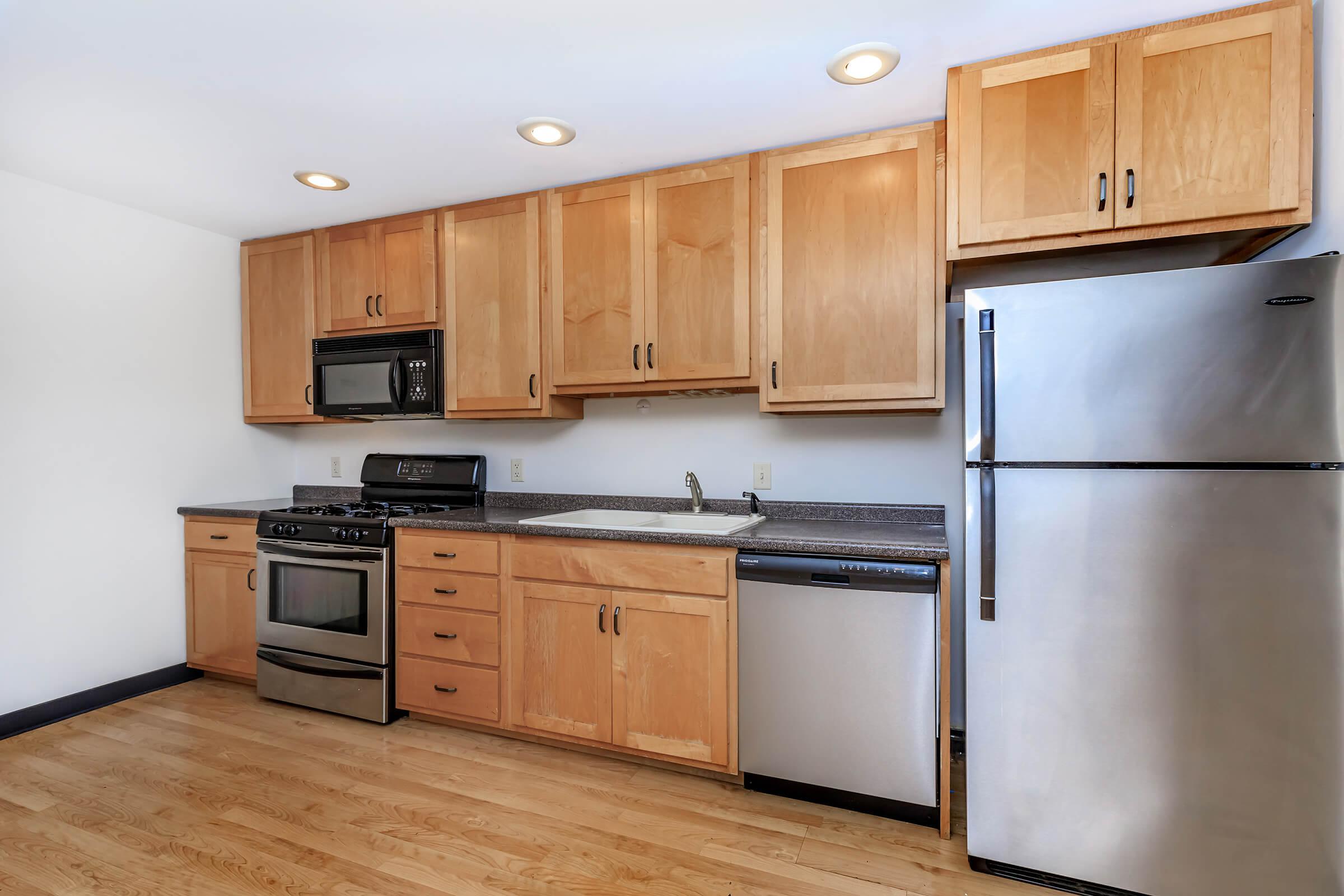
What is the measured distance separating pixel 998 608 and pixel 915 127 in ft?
5.32

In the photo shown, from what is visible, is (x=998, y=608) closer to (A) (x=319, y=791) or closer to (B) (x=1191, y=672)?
(B) (x=1191, y=672)

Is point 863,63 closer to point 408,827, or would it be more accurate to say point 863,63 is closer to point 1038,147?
point 1038,147

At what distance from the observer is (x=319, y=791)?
2234mm

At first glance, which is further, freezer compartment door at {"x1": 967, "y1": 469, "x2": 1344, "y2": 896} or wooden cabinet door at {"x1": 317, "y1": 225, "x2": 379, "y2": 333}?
wooden cabinet door at {"x1": 317, "y1": 225, "x2": 379, "y2": 333}

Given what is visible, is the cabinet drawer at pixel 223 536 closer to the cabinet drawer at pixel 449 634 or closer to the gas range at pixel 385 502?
the gas range at pixel 385 502

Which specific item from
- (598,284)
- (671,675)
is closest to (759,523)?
(671,675)

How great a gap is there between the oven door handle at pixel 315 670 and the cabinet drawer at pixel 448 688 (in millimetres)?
127

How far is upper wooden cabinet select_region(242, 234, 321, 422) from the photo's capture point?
11.0 ft

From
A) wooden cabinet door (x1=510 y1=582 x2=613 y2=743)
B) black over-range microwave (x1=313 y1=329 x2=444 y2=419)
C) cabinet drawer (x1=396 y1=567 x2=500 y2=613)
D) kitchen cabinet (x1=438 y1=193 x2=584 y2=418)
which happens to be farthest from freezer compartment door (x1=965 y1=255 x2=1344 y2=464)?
A: black over-range microwave (x1=313 y1=329 x2=444 y2=419)

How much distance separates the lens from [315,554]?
290cm

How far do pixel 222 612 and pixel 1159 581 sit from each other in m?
3.84

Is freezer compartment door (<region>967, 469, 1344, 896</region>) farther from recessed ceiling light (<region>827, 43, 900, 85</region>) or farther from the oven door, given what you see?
the oven door

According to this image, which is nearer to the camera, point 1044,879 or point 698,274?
point 1044,879

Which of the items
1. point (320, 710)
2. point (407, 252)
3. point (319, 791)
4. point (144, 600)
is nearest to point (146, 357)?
point (144, 600)
